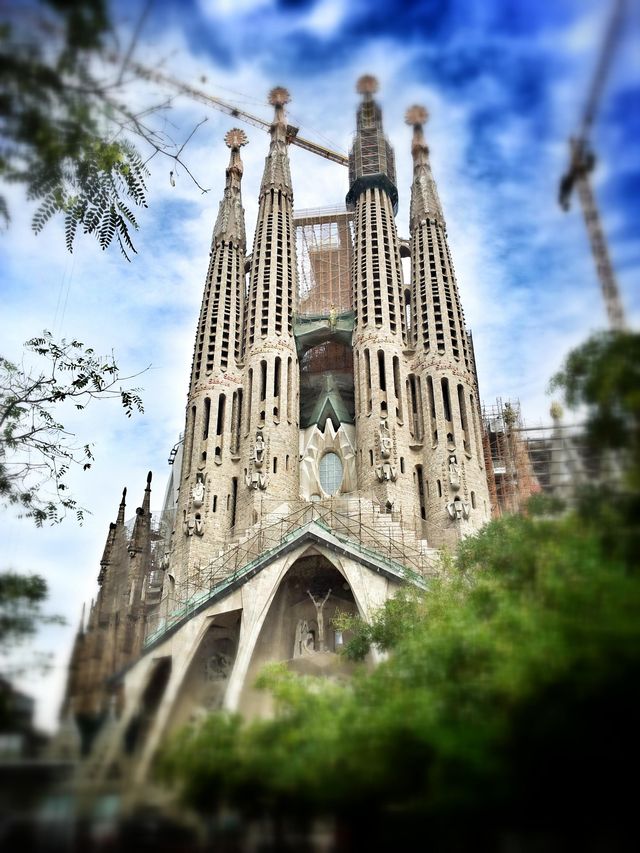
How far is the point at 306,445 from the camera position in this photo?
39.5 metres

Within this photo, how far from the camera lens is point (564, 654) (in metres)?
8.75

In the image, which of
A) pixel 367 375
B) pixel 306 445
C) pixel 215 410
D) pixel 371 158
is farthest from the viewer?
pixel 371 158

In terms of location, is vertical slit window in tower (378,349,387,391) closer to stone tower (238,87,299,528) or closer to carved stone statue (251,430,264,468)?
stone tower (238,87,299,528)

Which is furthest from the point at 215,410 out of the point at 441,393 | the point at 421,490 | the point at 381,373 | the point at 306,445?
the point at 441,393

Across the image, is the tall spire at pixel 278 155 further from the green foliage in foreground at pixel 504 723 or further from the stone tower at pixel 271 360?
the green foliage in foreground at pixel 504 723

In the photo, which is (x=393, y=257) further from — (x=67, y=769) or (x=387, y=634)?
(x=67, y=769)

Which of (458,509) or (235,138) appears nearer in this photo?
(458,509)

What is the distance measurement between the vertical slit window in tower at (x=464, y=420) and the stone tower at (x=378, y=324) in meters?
2.64

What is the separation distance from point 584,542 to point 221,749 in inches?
235

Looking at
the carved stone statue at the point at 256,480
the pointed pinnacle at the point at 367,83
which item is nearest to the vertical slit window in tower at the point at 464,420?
the carved stone statue at the point at 256,480

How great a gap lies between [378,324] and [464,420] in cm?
742

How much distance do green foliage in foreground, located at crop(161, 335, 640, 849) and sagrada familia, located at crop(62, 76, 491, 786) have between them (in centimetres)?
876

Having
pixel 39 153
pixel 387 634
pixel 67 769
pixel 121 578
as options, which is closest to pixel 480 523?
pixel 387 634

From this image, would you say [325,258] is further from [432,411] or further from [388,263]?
[432,411]
